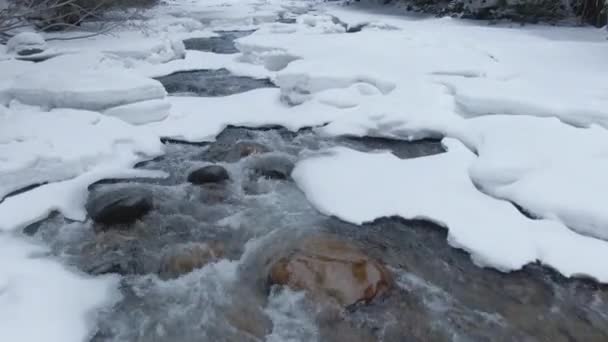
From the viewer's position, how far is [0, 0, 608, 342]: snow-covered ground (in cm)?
302

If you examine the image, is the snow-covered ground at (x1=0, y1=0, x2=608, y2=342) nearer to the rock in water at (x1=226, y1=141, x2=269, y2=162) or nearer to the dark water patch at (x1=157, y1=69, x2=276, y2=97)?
the dark water patch at (x1=157, y1=69, x2=276, y2=97)

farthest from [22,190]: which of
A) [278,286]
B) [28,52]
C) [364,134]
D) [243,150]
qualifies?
[28,52]

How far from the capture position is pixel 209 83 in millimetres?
6992

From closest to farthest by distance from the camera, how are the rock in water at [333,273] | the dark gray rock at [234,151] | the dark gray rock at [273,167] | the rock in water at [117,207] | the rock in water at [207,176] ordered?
1. the rock in water at [333,273]
2. the rock in water at [117,207]
3. the rock in water at [207,176]
4. the dark gray rock at [273,167]
5. the dark gray rock at [234,151]

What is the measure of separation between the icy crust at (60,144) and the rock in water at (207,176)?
2.13ft

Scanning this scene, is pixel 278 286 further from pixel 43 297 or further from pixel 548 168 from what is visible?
pixel 548 168

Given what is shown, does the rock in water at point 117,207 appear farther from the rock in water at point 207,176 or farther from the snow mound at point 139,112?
the snow mound at point 139,112

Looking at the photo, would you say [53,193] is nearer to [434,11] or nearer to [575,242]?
[575,242]

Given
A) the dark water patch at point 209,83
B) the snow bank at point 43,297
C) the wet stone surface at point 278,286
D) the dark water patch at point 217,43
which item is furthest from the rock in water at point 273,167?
the dark water patch at point 217,43

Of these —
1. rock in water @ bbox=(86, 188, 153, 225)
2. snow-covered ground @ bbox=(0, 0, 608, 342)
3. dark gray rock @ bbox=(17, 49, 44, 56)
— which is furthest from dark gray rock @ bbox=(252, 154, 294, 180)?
dark gray rock @ bbox=(17, 49, 44, 56)

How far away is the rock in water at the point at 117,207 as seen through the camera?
11.2 ft

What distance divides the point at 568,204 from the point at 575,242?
0.34m

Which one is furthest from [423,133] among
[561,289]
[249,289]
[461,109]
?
[249,289]

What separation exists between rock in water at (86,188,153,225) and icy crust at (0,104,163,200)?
0.59 m
